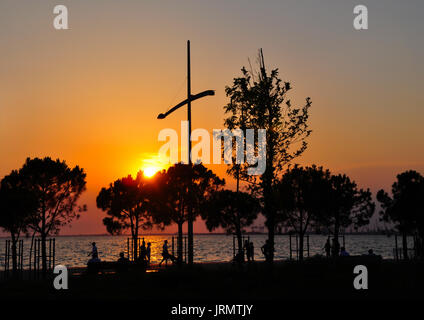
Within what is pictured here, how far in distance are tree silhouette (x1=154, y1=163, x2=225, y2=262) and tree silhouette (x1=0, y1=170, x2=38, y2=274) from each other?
19122mm

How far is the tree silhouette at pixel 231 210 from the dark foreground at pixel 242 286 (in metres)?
3.98

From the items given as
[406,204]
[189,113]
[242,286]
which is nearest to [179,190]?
[406,204]

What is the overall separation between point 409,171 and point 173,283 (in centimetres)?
4244

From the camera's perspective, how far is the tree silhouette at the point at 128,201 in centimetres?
6506

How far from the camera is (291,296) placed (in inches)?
701

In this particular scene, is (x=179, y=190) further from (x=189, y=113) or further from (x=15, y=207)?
(x=189, y=113)

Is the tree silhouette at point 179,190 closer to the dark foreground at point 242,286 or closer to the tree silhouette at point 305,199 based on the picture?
the tree silhouette at point 305,199

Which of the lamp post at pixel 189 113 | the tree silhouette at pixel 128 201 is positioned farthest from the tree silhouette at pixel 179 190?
the lamp post at pixel 189 113

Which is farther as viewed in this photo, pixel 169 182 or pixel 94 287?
pixel 169 182

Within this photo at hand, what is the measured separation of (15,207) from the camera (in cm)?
4034

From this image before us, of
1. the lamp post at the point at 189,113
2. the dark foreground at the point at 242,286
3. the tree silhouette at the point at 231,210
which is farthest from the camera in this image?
the tree silhouette at the point at 231,210

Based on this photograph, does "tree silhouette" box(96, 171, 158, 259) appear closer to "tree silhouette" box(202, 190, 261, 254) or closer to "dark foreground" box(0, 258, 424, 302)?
"tree silhouette" box(202, 190, 261, 254)
